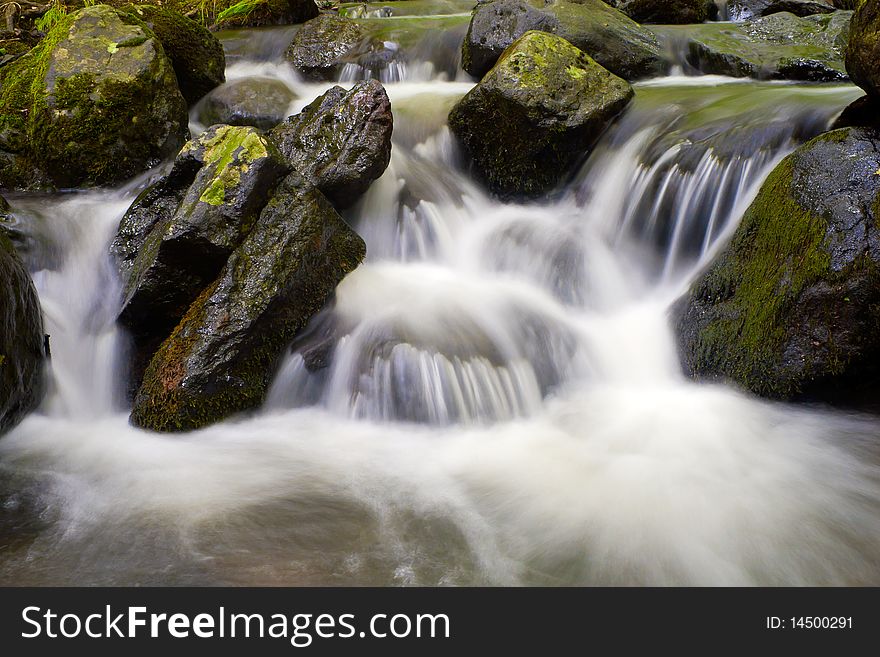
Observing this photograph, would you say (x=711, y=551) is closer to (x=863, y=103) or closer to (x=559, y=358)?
(x=559, y=358)

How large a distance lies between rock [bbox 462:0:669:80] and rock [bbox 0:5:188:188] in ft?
11.3

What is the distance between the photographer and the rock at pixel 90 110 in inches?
244

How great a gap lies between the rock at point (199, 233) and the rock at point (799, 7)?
9136 mm

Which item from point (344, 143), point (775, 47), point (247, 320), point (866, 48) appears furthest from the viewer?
point (775, 47)

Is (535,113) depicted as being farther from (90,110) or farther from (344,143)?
(90,110)

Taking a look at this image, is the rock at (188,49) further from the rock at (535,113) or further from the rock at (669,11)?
the rock at (669,11)

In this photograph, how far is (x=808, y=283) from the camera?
4.03 meters

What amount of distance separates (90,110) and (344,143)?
→ 8.01 ft

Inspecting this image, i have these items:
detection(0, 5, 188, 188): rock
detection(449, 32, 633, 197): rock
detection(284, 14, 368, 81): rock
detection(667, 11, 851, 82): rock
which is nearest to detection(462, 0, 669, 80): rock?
detection(667, 11, 851, 82): rock

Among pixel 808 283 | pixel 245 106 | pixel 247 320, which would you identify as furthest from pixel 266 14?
pixel 808 283

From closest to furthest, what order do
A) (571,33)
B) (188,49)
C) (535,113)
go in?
(535,113) → (188,49) → (571,33)

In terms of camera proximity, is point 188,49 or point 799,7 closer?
point 188,49

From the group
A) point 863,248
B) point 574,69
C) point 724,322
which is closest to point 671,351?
point 724,322
